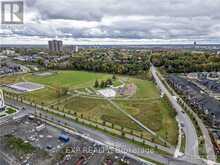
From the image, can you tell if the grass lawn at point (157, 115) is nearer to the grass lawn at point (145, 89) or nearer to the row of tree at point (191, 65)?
the grass lawn at point (145, 89)

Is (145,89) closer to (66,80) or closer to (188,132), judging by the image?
(66,80)

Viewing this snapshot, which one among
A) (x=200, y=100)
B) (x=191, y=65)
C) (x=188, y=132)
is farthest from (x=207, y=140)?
(x=191, y=65)

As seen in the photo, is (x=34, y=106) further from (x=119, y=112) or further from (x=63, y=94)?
(x=119, y=112)

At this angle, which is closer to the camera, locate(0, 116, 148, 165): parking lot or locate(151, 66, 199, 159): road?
locate(0, 116, 148, 165): parking lot

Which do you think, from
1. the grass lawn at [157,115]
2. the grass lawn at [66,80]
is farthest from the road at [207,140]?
the grass lawn at [66,80]

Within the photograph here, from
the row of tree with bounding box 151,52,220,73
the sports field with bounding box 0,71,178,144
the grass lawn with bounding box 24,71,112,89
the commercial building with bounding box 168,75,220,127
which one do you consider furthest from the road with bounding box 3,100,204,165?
the row of tree with bounding box 151,52,220,73

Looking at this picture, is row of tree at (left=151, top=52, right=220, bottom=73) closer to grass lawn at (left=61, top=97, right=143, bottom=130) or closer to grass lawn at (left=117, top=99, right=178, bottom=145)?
grass lawn at (left=117, top=99, right=178, bottom=145)

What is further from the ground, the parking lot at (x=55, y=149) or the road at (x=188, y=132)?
the road at (x=188, y=132)
